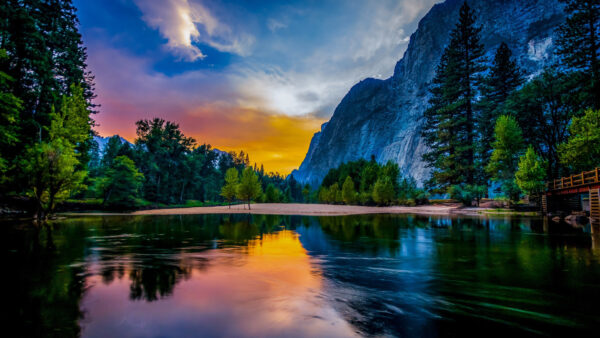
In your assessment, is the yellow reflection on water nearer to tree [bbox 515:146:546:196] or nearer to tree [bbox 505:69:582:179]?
tree [bbox 515:146:546:196]

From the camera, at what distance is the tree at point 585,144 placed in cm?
2559

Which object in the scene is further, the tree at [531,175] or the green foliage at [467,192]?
the green foliage at [467,192]

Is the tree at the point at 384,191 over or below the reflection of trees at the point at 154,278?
over

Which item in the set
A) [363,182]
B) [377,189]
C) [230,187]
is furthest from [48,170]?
[363,182]

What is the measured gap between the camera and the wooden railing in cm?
1953

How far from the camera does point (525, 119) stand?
3719 cm

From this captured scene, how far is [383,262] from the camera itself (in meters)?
8.59

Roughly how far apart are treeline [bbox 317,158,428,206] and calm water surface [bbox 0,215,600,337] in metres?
48.2

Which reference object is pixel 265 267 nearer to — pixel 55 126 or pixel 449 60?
pixel 55 126

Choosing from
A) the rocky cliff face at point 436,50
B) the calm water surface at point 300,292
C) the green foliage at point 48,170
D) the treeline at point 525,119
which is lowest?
the calm water surface at point 300,292

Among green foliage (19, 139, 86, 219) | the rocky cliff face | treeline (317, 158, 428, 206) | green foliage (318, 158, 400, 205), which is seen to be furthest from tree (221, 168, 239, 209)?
the rocky cliff face

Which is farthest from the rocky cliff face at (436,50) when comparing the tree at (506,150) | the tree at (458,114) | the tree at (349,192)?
the tree at (506,150)

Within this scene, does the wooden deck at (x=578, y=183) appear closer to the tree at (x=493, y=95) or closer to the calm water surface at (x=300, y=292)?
the calm water surface at (x=300, y=292)

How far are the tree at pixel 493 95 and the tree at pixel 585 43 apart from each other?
10.3m
